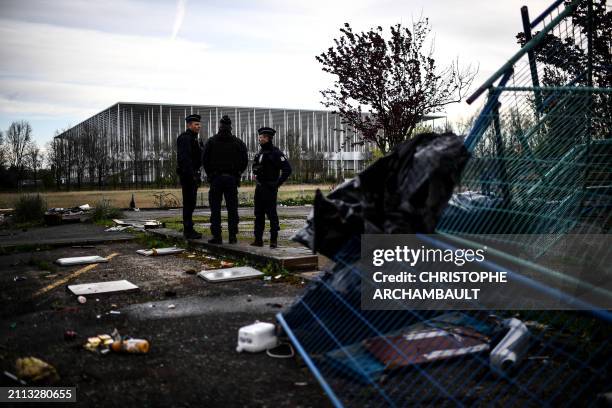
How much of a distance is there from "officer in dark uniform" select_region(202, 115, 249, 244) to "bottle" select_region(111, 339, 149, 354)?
450cm

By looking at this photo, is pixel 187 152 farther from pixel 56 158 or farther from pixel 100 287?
pixel 56 158

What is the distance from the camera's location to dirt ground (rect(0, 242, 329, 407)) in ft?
9.76

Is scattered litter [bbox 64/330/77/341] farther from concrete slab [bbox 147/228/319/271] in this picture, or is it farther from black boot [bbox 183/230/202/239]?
black boot [bbox 183/230/202/239]

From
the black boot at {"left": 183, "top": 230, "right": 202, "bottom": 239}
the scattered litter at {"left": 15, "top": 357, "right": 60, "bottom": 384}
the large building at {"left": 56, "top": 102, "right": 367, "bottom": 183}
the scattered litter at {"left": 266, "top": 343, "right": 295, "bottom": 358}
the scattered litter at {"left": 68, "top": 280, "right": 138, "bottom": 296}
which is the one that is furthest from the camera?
the large building at {"left": 56, "top": 102, "right": 367, "bottom": 183}

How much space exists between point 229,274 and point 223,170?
8.54 ft

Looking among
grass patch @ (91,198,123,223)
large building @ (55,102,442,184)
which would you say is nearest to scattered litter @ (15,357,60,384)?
grass patch @ (91,198,123,223)

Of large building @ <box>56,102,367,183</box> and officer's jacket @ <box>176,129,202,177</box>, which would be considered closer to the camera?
officer's jacket @ <box>176,129,202,177</box>

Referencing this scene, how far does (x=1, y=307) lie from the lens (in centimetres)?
492

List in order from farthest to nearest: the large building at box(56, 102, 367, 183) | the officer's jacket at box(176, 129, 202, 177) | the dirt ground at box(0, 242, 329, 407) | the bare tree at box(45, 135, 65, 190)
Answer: the large building at box(56, 102, 367, 183) → the bare tree at box(45, 135, 65, 190) → the officer's jacket at box(176, 129, 202, 177) → the dirt ground at box(0, 242, 329, 407)

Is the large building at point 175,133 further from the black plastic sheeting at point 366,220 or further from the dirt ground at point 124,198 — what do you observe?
the black plastic sheeting at point 366,220

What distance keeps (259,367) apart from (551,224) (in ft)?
11.1

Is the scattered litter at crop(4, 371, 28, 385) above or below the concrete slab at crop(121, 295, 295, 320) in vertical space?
above

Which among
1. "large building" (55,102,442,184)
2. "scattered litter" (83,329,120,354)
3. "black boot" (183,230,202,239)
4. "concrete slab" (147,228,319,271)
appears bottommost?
"scattered litter" (83,329,120,354)

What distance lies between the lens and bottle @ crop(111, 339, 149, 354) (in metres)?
3.60
